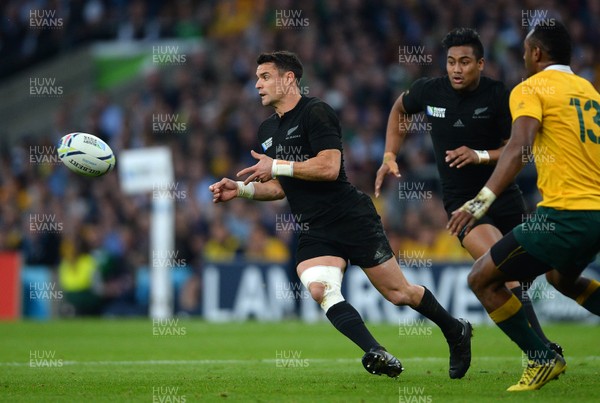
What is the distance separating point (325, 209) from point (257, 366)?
2.16 meters

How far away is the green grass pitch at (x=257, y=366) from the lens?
24.3ft

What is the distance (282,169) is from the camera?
8133 millimetres

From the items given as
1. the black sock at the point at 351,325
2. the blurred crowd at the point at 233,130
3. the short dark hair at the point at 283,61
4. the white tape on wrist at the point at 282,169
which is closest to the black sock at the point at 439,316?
the black sock at the point at 351,325

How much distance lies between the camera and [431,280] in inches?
663

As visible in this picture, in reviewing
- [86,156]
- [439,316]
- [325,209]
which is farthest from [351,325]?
[86,156]

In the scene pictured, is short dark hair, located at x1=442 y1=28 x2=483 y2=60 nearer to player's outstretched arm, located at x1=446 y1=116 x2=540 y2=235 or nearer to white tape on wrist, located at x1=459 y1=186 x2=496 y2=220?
player's outstretched arm, located at x1=446 y1=116 x2=540 y2=235

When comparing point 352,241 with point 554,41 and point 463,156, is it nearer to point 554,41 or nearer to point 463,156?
point 463,156

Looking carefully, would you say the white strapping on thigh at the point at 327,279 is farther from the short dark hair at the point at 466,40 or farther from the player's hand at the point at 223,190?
the short dark hair at the point at 466,40

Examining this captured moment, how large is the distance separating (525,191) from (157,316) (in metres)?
6.60

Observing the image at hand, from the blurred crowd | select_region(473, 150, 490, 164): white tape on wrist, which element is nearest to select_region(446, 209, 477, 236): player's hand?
select_region(473, 150, 490, 164): white tape on wrist

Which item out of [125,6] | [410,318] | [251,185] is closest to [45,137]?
[125,6]

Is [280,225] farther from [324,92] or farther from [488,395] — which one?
[488,395]

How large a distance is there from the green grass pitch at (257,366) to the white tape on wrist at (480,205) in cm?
125

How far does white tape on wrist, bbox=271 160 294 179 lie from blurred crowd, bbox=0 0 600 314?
9179 mm
